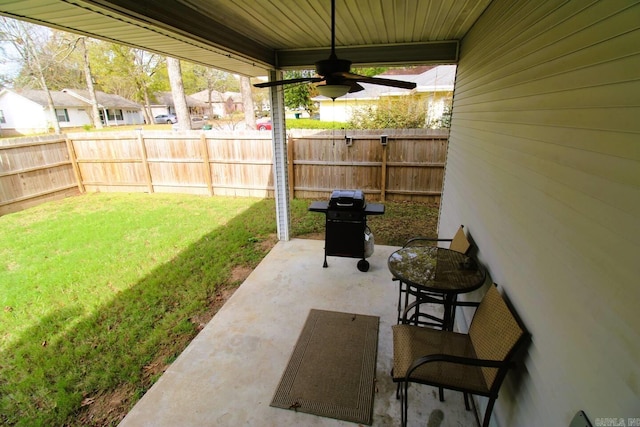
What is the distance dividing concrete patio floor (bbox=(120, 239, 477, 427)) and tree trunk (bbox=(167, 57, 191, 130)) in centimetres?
679

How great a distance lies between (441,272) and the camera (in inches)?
94.1

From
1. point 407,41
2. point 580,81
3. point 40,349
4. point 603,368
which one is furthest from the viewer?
point 407,41

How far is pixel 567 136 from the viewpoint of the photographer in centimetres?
126

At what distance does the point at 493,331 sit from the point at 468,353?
31cm

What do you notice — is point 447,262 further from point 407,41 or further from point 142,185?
point 142,185

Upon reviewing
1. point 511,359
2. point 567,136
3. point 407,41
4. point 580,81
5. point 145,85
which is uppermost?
point 145,85

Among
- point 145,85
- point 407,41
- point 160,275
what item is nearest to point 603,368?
point 407,41

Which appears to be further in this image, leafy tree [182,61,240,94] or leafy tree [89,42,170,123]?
leafy tree [182,61,240,94]

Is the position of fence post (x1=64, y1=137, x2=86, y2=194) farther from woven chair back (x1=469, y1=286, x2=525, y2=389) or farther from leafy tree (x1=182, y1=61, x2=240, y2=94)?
leafy tree (x1=182, y1=61, x2=240, y2=94)

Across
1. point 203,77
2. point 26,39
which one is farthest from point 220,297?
point 203,77

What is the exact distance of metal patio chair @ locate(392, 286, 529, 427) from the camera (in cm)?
160

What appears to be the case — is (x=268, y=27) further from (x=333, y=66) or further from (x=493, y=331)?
(x=493, y=331)

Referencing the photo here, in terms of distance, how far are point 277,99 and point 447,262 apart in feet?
10.4

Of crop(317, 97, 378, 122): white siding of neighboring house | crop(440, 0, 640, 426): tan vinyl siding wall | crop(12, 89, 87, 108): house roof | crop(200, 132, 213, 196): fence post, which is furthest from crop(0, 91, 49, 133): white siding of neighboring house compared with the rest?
crop(440, 0, 640, 426): tan vinyl siding wall
